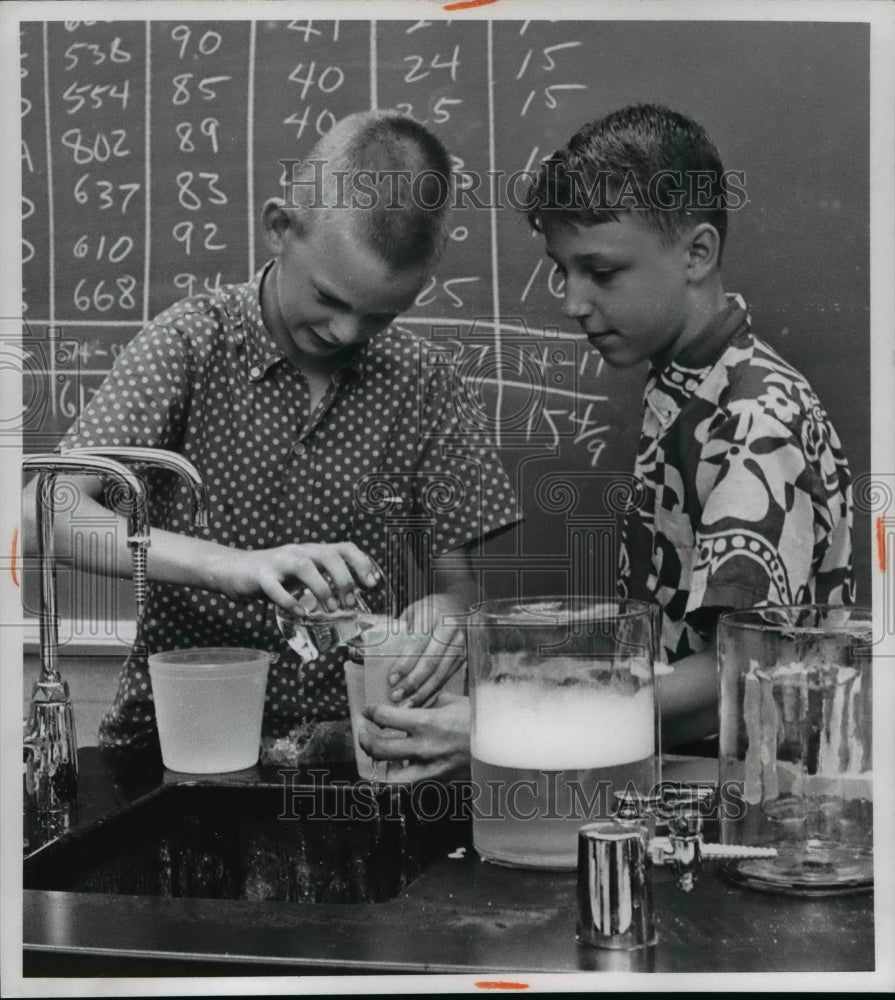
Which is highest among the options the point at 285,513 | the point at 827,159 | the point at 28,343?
the point at 827,159

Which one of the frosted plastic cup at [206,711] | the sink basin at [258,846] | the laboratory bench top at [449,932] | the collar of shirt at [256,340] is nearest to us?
the laboratory bench top at [449,932]

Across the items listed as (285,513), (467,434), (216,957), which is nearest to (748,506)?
Answer: (467,434)

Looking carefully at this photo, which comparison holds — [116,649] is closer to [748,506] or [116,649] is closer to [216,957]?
[216,957]

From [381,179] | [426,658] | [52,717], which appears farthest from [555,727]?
[381,179]

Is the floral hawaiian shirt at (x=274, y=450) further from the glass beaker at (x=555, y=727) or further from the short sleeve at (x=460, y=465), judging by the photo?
the glass beaker at (x=555, y=727)

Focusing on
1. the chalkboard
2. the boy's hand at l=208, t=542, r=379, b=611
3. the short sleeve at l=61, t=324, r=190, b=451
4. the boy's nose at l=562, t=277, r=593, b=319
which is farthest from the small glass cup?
the boy's nose at l=562, t=277, r=593, b=319

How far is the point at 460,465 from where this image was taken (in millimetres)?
1233

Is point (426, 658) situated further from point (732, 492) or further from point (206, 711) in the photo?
point (732, 492)

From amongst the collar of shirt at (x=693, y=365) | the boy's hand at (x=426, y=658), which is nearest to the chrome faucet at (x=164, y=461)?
the boy's hand at (x=426, y=658)

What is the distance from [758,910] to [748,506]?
379 millimetres

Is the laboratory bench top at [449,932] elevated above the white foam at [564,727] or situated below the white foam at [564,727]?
below

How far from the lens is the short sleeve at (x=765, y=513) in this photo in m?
1.11

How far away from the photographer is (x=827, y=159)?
1.17 metres

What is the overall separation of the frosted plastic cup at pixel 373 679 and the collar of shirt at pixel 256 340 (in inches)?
11.0
